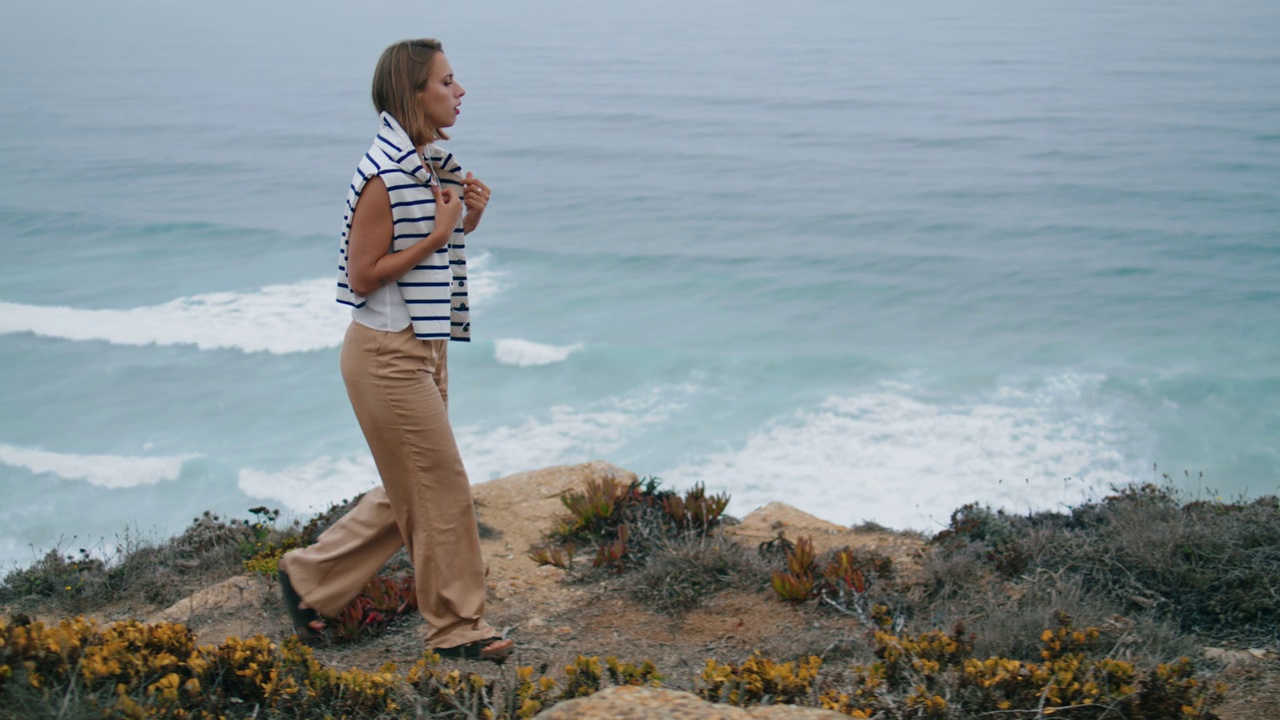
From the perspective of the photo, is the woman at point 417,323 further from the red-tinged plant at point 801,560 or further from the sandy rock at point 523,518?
the red-tinged plant at point 801,560

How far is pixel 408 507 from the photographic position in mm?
4281

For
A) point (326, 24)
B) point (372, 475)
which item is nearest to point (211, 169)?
point (372, 475)

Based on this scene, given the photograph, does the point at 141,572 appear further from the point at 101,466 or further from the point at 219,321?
the point at 219,321

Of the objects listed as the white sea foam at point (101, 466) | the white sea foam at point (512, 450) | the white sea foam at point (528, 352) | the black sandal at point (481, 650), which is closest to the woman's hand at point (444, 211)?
the black sandal at point (481, 650)

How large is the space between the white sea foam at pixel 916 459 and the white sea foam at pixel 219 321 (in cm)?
902

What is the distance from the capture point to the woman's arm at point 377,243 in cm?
388

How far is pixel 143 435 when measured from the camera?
1689cm

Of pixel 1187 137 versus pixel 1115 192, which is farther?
pixel 1187 137

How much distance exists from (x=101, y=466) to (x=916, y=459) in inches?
458

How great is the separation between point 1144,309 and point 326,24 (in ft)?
305

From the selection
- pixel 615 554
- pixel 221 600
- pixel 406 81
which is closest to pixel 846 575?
pixel 615 554

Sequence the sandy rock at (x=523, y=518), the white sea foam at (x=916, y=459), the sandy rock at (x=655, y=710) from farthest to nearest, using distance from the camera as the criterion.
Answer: the white sea foam at (x=916, y=459) → the sandy rock at (x=523, y=518) → the sandy rock at (x=655, y=710)

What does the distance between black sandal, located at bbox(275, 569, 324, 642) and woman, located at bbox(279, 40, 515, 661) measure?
15.4 inches

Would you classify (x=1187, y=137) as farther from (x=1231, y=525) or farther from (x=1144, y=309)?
(x=1231, y=525)
